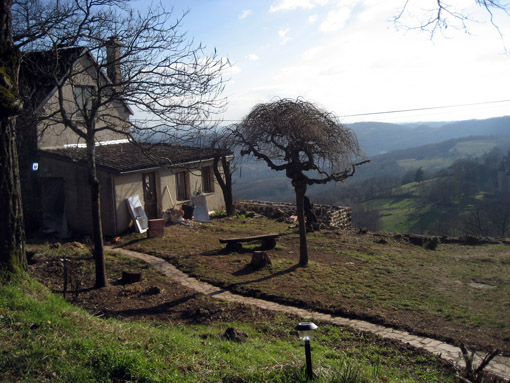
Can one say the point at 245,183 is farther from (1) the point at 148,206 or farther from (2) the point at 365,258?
(2) the point at 365,258

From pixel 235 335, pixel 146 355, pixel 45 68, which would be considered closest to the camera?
pixel 146 355

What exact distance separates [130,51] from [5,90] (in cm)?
323

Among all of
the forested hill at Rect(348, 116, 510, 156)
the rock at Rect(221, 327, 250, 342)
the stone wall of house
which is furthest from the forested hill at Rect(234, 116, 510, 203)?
the rock at Rect(221, 327, 250, 342)

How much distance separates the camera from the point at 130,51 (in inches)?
348

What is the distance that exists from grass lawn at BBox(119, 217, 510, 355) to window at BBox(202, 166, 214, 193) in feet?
15.9

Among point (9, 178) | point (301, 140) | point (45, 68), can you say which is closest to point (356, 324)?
point (301, 140)

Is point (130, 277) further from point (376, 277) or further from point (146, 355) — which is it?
point (376, 277)

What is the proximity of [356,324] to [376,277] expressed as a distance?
11.0 ft

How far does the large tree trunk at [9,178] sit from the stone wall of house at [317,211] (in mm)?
13782

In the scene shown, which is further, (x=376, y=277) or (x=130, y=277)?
(x=376, y=277)

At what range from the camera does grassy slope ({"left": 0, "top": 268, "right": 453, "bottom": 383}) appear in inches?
155

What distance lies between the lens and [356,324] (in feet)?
24.5

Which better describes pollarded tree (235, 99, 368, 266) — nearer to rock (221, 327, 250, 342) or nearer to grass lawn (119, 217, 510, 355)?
grass lawn (119, 217, 510, 355)

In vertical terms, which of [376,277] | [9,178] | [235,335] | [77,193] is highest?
[9,178]
